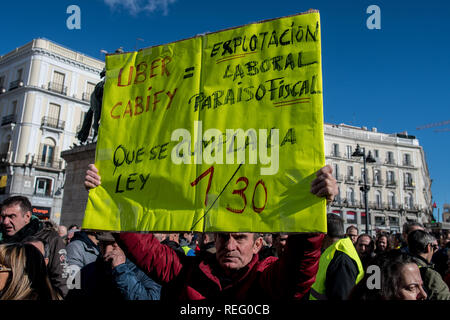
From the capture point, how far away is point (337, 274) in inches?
114

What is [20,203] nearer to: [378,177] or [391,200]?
[378,177]

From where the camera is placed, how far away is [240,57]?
243 centimetres

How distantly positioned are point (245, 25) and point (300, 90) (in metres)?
0.63

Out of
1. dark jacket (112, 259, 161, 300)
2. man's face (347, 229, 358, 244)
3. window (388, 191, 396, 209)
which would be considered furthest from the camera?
window (388, 191, 396, 209)

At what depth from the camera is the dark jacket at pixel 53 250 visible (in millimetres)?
3363

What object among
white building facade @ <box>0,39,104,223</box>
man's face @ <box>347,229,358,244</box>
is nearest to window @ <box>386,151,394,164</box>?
white building facade @ <box>0,39,104,223</box>

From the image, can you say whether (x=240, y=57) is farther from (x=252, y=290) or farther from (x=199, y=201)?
(x=252, y=290)

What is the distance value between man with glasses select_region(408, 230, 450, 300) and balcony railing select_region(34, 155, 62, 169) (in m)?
35.5

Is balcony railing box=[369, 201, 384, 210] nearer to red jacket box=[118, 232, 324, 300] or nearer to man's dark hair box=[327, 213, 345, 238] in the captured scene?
man's dark hair box=[327, 213, 345, 238]

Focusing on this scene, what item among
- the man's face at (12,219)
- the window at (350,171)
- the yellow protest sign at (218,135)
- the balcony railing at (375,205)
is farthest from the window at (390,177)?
the yellow protest sign at (218,135)

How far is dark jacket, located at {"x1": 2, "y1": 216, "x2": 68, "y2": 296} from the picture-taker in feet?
11.0

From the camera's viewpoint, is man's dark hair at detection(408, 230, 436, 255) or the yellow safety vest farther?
man's dark hair at detection(408, 230, 436, 255)

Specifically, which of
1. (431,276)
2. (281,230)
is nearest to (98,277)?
(281,230)

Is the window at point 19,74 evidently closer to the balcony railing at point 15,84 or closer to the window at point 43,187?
the balcony railing at point 15,84
